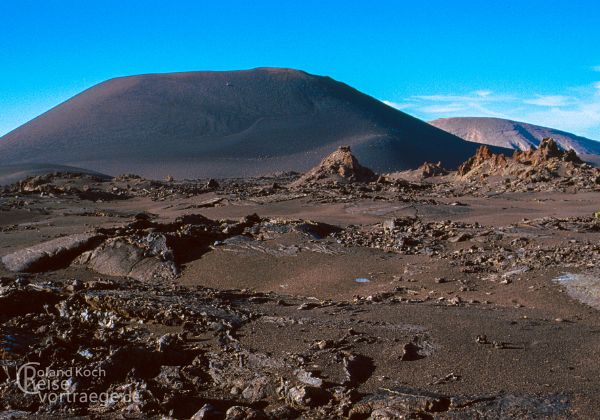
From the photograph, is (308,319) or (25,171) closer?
(308,319)

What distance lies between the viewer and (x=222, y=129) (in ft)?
201

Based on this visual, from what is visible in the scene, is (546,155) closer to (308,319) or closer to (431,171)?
(431,171)

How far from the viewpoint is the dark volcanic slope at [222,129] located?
1965 inches

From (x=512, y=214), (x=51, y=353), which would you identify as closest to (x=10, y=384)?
(x=51, y=353)

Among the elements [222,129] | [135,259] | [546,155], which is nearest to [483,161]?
[546,155]

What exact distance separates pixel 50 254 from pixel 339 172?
15111 millimetres

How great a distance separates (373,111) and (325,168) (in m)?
49.5

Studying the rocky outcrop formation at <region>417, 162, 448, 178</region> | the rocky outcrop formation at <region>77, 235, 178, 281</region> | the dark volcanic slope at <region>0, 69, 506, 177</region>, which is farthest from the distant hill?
the rocky outcrop formation at <region>77, 235, 178, 281</region>

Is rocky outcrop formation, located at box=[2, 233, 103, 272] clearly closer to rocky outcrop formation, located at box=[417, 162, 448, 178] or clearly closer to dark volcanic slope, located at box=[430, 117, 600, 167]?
rocky outcrop formation, located at box=[417, 162, 448, 178]

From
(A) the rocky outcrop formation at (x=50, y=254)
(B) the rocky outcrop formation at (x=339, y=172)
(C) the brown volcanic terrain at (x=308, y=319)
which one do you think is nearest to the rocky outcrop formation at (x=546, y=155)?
(B) the rocky outcrop formation at (x=339, y=172)

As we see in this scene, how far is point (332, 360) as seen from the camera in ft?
13.9

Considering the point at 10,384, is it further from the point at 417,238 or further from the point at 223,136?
the point at 223,136

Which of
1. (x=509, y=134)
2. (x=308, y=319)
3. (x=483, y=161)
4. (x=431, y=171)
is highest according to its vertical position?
(x=509, y=134)

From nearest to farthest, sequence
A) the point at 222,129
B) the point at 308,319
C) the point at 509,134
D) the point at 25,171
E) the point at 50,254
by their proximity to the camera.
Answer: the point at 308,319, the point at 50,254, the point at 25,171, the point at 222,129, the point at 509,134
